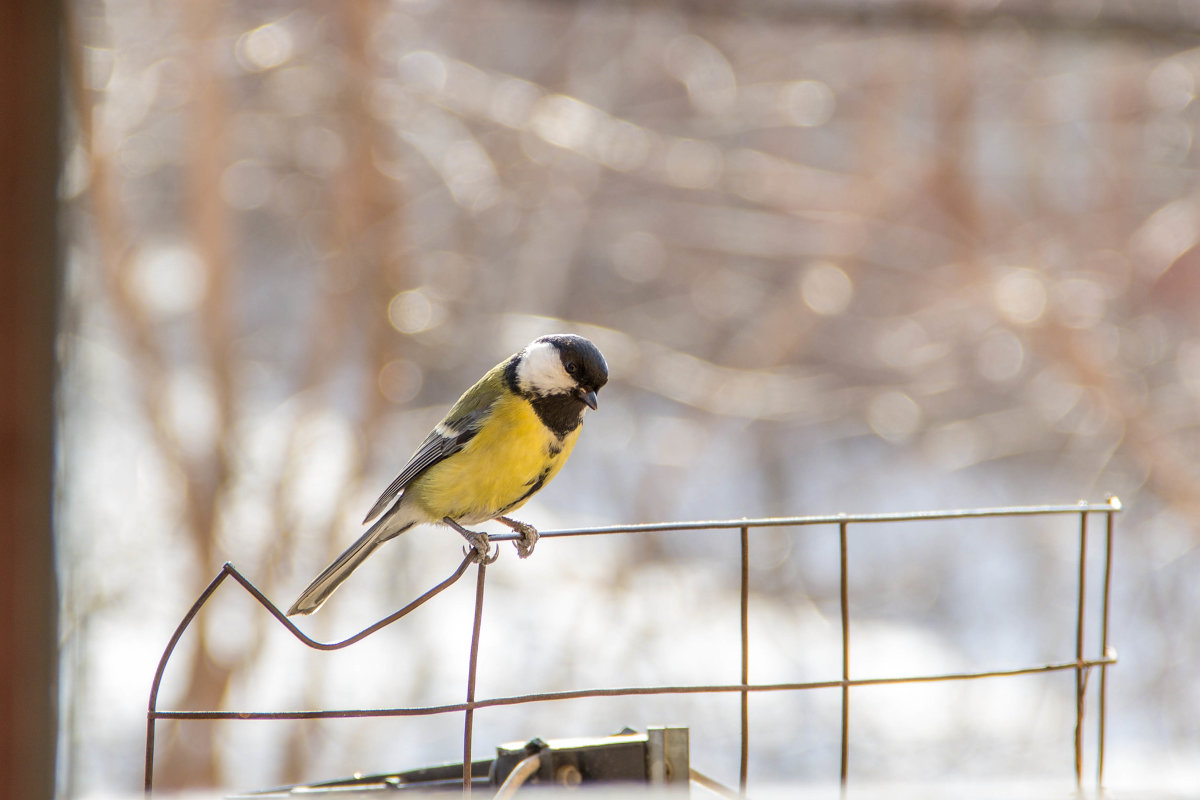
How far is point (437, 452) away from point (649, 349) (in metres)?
3.23

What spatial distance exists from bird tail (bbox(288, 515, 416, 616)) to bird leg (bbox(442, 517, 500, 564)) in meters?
0.11

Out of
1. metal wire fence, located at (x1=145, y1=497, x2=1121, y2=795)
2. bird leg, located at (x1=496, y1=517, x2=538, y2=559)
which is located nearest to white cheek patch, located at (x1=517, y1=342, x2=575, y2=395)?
bird leg, located at (x1=496, y1=517, x2=538, y2=559)

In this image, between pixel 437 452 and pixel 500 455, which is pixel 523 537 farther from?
pixel 437 452

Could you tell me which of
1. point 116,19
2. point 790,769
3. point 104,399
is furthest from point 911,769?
point 116,19

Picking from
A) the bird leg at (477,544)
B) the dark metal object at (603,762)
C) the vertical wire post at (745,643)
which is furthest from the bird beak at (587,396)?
the dark metal object at (603,762)

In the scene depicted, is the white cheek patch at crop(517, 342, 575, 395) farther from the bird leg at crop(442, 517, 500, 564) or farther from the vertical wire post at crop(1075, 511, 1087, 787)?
the vertical wire post at crop(1075, 511, 1087, 787)

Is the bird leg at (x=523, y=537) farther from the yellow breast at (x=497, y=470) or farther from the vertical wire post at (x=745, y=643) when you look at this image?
the vertical wire post at (x=745, y=643)

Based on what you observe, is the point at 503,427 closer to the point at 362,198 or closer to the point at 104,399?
the point at 362,198

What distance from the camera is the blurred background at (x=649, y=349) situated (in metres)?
4.66

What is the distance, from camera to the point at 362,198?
15.0 feet

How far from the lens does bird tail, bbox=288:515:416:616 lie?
202 centimetres

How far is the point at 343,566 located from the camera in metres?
2.13

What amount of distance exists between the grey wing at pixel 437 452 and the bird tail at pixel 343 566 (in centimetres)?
5

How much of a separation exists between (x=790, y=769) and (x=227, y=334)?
135 inches
